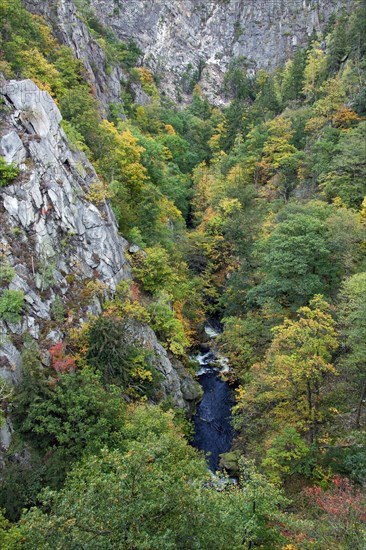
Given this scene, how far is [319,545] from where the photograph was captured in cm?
1059

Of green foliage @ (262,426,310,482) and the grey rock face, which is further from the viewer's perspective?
the grey rock face

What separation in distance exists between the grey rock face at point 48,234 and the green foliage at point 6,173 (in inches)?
12.2

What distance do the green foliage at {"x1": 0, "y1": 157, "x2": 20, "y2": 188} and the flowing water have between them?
19.2 meters

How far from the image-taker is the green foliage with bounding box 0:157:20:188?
20547 millimetres

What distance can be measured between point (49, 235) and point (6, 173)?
393 centimetres

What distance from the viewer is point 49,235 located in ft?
70.9

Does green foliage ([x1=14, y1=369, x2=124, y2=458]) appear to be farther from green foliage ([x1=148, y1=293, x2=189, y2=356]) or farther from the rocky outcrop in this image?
the rocky outcrop

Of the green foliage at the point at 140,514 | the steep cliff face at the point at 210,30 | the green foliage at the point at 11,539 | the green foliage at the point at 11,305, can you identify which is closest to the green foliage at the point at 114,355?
the green foliage at the point at 11,305

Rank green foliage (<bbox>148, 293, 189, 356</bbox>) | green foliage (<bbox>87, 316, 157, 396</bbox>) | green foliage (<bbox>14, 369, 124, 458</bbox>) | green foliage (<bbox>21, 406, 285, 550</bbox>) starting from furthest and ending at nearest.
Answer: green foliage (<bbox>148, 293, 189, 356</bbox>) < green foliage (<bbox>87, 316, 157, 396</bbox>) < green foliage (<bbox>14, 369, 124, 458</bbox>) < green foliage (<bbox>21, 406, 285, 550</bbox>)

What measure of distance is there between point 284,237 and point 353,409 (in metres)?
12.5

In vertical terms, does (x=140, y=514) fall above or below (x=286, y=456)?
above

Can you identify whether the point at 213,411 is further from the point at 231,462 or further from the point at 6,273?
the point at 6,273

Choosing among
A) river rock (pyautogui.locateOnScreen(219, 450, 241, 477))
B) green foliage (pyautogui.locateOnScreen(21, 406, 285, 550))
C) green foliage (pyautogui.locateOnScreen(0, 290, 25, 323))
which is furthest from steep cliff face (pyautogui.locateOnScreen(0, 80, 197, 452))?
green foliage (pyautogui.locateOnScreen(21, 406, 285, 550))

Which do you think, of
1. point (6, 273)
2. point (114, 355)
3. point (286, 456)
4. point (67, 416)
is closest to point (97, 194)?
point (6, 273)
